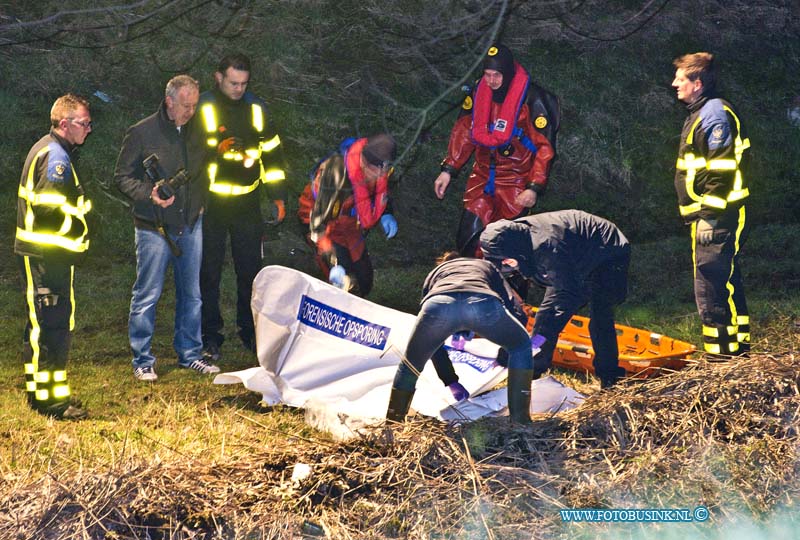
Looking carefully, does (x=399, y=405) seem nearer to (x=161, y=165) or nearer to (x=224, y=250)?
(x=161, y=165)

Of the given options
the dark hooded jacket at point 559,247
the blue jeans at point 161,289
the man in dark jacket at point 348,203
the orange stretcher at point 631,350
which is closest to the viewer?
the dark hooded jacket at point 559,247

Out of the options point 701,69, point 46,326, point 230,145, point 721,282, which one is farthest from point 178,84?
point 721,282

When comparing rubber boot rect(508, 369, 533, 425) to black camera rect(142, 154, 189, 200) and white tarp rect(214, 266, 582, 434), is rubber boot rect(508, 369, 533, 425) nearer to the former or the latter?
white tarp rect(214, 266, 582, 434)

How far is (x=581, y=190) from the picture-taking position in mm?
12219

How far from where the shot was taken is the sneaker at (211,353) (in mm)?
7820

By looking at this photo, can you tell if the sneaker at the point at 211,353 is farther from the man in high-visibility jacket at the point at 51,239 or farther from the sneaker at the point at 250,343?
the man in high-visibility jacket at the point at 51,239

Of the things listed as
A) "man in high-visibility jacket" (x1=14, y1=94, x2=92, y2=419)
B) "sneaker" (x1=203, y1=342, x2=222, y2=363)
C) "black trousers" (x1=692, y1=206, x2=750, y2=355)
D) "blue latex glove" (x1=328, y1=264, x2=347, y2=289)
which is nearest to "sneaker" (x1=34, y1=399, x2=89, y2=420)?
"man in high-visibility jacket" (x1=14, y1=94, x2=92, y2=419)

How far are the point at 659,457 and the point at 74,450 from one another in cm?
316

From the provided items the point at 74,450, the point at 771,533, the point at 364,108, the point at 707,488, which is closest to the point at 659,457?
the point at 707,488

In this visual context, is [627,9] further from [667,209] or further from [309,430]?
[309,430]

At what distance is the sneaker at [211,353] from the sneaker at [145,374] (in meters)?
0.48

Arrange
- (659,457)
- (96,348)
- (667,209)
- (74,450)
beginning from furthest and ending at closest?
(667,209) → (96,348) → (74,450) → (659,457)

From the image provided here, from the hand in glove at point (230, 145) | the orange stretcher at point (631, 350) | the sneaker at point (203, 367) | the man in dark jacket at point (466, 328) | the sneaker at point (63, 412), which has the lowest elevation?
the sneaker at point (203, 367)

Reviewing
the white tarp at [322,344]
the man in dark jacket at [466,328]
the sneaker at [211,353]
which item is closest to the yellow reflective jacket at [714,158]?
the white tarp at [322,344]
